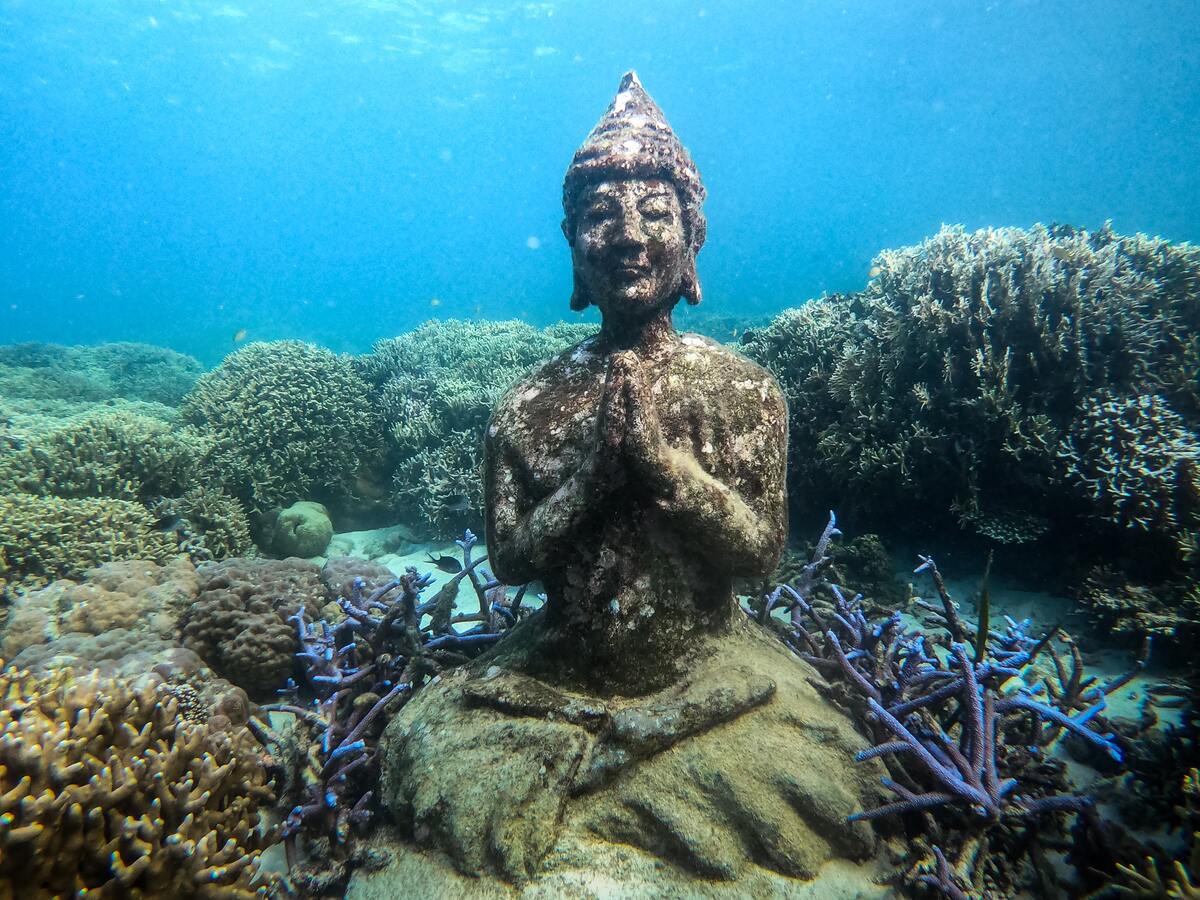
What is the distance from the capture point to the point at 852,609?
372cm

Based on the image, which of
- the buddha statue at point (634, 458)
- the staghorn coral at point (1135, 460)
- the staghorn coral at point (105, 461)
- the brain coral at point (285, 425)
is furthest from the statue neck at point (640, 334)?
the staghorn coral at point (105, 461)

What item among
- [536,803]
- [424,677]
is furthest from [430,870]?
[424,677]

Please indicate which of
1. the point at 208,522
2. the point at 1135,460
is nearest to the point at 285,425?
the point at 208,522

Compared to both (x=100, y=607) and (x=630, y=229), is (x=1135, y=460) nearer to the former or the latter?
(x=630, y=229)

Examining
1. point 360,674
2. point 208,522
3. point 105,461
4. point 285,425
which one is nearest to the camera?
point 360,674

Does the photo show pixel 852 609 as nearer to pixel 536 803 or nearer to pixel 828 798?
pixel 828 798

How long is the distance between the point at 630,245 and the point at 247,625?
3949 millimetres

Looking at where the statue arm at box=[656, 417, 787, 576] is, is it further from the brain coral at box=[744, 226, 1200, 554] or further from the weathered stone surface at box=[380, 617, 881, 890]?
the brain coral at box=[744, 226, 1200, 554]

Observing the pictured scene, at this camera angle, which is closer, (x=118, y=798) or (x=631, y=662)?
(x=118, y=798)

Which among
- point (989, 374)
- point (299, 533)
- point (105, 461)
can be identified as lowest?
point (299, 533)

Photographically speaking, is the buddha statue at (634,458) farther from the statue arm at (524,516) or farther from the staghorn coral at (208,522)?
the staghorn coral at (208,522)

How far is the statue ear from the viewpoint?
127 inches

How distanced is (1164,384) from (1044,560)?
2.29 metres

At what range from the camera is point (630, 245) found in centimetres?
287
